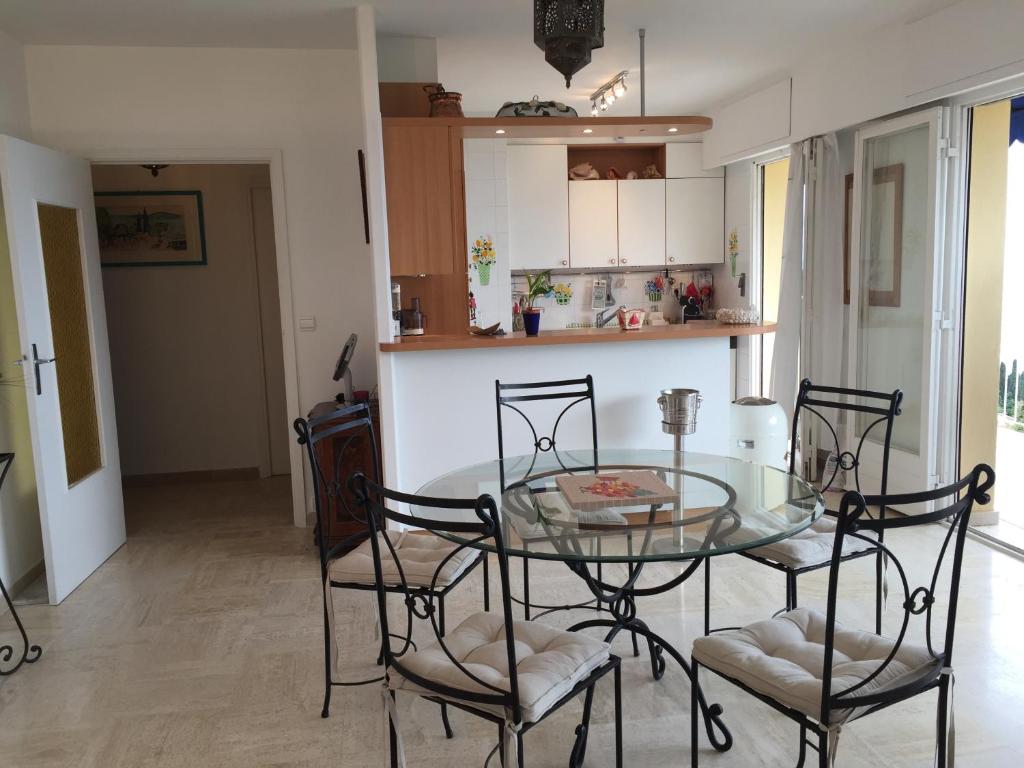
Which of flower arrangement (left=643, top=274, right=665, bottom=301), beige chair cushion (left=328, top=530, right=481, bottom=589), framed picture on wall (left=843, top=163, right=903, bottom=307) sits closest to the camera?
beige chair cushion (left=328, top=530, right=481, bottom=589)

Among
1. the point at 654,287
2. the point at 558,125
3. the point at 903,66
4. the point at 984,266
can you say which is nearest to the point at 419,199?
the point at 558,125

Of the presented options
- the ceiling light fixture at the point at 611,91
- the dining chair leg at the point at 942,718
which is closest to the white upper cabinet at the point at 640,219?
the ceiling light fixture at the point at 611,91

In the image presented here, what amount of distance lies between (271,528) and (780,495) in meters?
2.97

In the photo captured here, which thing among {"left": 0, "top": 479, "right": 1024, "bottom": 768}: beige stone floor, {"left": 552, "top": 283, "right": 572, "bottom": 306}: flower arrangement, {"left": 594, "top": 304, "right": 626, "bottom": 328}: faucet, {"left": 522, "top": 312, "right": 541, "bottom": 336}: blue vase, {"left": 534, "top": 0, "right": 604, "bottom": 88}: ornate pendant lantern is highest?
{"left": 534, "top": 0, "right": 604, "bottom": 88}: ornate pendant lantern

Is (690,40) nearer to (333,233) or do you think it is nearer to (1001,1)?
(1001,1)

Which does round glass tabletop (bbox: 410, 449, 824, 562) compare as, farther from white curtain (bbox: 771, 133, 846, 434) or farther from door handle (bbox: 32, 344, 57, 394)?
white curtain (bbox: 771, 133, 846, 434)

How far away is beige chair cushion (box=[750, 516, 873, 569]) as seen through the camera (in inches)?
98.7

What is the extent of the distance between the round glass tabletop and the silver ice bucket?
75 cm

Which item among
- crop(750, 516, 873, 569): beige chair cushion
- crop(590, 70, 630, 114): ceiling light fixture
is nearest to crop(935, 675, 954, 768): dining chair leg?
crop(750, 516, 873, 569): beige chair cushion

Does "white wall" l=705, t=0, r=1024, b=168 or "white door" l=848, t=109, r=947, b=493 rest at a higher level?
"white wall" l=705, t=0, r=1024, b=168

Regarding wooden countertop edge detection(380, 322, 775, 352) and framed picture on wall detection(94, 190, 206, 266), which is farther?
framed picture on wall detection(94, 190, 206, 266)

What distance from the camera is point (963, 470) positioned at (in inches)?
166

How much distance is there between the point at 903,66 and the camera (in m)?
4.01

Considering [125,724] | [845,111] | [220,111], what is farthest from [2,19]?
[845,111]
